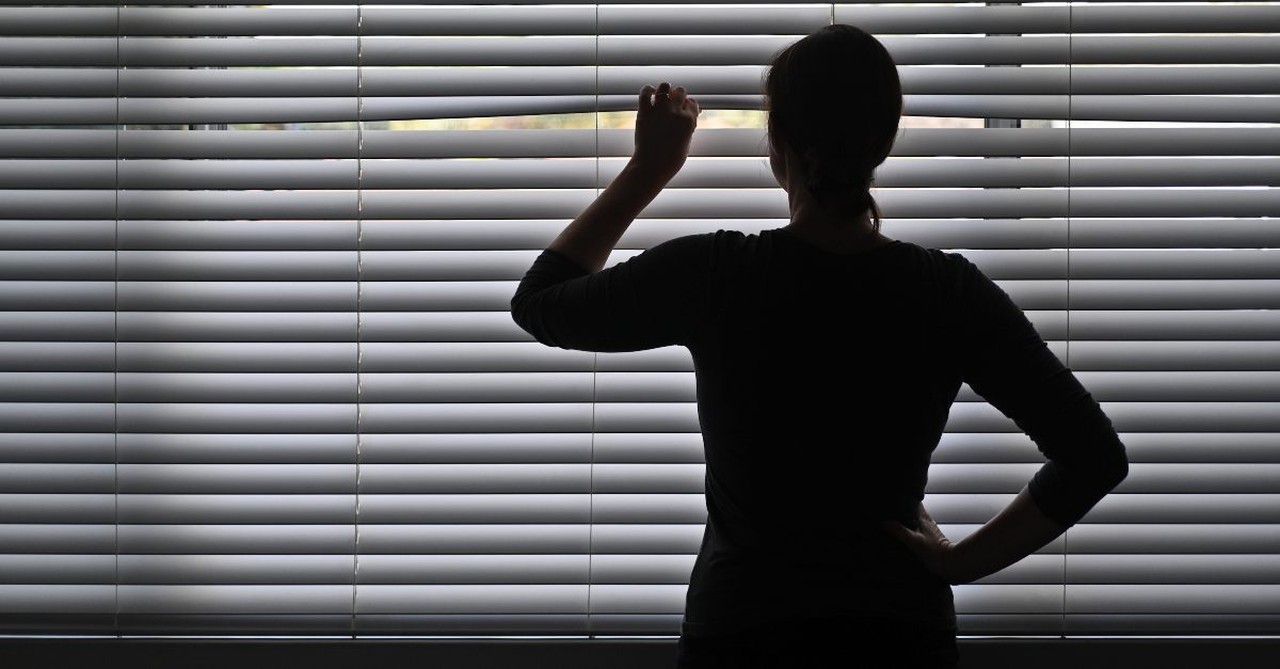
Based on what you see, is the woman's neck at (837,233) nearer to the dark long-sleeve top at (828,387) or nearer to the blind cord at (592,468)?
the dark long-sleeve top at (828,387)

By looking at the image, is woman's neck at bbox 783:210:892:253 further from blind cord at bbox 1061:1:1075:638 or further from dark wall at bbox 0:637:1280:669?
dark wall at bbox 0:637:1280:669

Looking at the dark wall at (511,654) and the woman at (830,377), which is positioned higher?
the woman at (830,377)

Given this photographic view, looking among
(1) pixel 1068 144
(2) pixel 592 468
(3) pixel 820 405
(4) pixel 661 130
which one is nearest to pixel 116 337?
(2) pixel 592 468

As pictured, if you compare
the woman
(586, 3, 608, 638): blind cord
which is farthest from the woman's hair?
(586, 3, 608, 638): blind cord

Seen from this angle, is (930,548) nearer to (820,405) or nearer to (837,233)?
(820,405)

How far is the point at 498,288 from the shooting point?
132 cm

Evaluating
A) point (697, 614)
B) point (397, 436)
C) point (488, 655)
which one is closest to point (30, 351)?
point (397, 436)

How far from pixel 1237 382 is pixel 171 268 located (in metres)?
1.49

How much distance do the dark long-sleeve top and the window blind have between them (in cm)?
38

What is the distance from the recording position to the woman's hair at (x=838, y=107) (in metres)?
0.88

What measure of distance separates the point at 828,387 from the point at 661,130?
1.26 ft

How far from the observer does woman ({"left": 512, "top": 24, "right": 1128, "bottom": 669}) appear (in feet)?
2.94

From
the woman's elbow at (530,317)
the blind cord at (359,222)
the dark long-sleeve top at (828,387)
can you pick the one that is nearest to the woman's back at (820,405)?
the dark long-sleeve top at (828,387)

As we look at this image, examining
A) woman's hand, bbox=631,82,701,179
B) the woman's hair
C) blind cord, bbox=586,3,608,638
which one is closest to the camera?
the woman's hair
